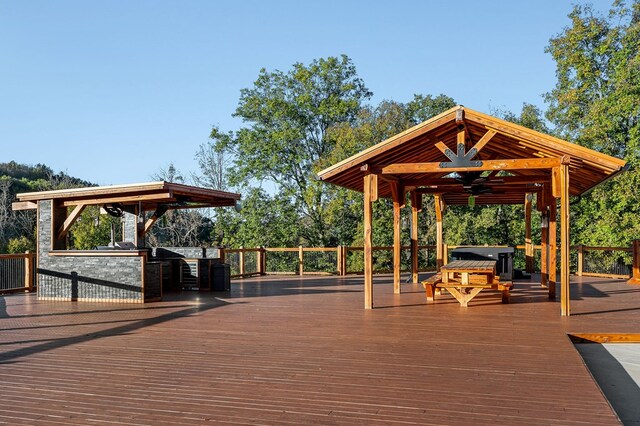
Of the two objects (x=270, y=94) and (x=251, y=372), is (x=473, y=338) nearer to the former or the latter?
(x=251, y=372)

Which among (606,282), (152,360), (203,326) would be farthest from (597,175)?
(152,360)

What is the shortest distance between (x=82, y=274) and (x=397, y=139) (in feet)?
21.4

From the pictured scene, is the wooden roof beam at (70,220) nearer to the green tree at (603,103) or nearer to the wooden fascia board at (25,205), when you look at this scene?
the wooden fascia board at (25,205)

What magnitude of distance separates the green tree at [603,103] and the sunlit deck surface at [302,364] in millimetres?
11534

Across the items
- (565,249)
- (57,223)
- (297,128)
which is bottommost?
(565,249)

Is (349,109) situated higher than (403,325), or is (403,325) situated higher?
(349,109)

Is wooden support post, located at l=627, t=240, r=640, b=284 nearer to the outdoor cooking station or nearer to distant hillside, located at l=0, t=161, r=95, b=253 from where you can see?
the outdoor cooking station

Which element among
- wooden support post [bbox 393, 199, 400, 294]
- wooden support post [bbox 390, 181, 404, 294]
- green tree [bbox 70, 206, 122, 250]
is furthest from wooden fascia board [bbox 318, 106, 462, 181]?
green tree [bbox 70, 206, 122, 250]

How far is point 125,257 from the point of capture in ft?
33.8

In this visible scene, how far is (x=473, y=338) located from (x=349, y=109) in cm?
2090

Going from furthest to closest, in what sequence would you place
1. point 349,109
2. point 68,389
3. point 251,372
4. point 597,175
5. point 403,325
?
1. point 349,109
2. point 597,175
3. point 403,325
4. point 251,372
5. point 68,389

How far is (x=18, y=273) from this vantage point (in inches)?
495

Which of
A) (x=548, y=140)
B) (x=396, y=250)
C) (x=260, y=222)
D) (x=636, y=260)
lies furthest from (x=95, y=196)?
(x=260, y=222)

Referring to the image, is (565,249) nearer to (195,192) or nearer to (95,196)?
(195,192)
